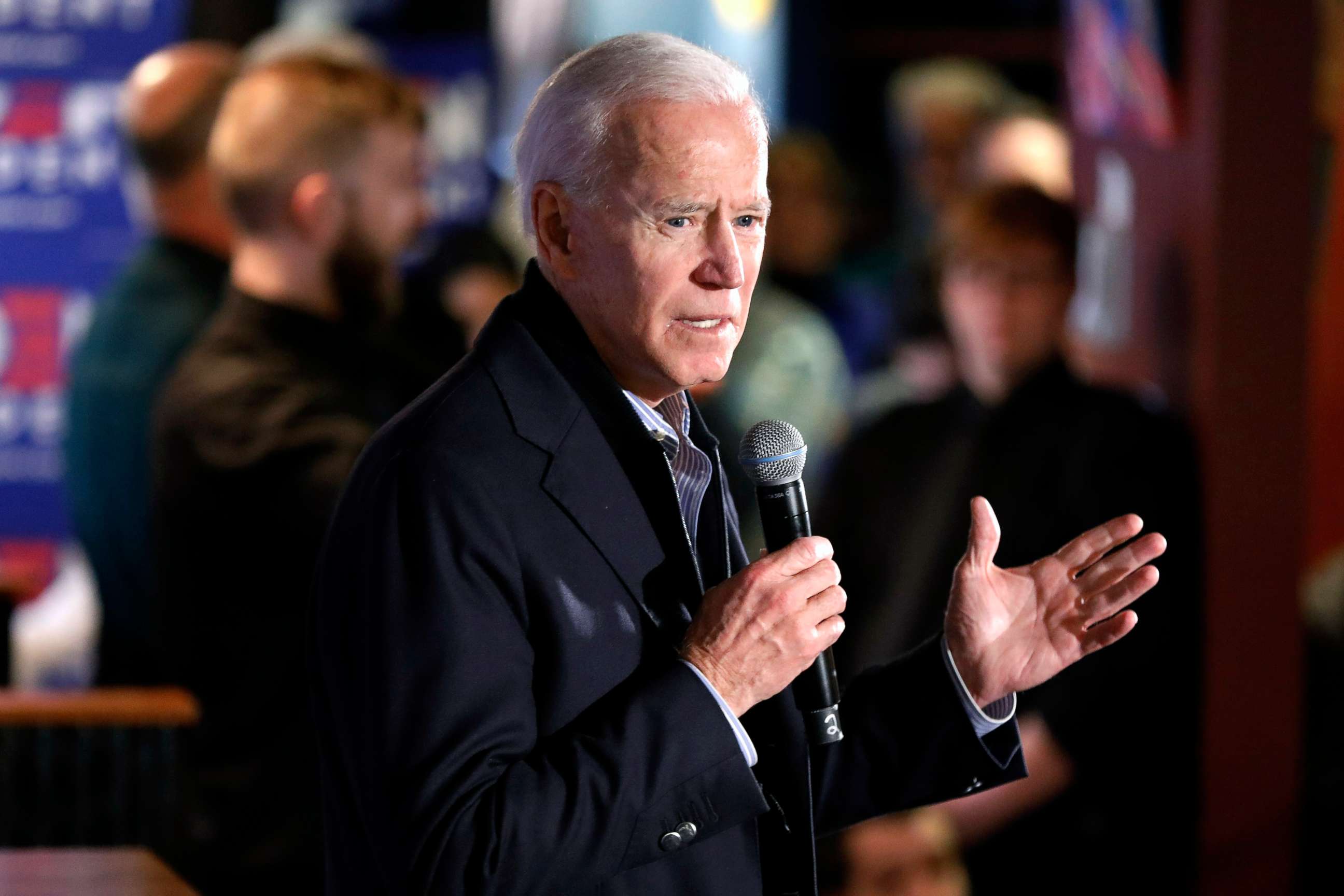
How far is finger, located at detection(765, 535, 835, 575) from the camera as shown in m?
1.56

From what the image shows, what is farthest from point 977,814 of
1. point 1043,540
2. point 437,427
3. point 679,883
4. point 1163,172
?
point 437,427

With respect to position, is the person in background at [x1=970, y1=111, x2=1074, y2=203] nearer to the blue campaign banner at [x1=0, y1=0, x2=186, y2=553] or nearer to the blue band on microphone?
the blue campaign banner at [x1=0, y1=0, x2=186, y2=553]

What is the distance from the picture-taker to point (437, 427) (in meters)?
1.57

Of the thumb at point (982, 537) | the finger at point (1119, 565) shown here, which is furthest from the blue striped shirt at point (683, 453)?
the finger at point (1119, 565)

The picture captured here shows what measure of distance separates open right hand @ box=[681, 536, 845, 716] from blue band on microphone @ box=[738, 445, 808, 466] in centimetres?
14

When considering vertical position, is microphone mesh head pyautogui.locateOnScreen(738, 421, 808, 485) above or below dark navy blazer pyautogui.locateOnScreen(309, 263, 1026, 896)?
above

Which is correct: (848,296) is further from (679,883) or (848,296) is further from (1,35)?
(679,883)

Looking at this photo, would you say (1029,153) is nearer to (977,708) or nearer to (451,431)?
(977,708)

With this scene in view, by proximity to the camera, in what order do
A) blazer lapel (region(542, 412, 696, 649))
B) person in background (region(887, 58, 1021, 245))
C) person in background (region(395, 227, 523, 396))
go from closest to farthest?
1. blazer lapel (region(542, 412, 696, 649))
2. person in background (region(395, 227, 523, 396))
3. person in background (region(887, 58, 1021, 245))

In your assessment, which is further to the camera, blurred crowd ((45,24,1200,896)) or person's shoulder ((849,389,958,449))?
person's shoulder ((849,389,958,449))

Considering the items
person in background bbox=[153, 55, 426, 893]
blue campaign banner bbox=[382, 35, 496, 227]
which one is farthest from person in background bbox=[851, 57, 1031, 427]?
person in background bbox=[153, 55, 426, 893]

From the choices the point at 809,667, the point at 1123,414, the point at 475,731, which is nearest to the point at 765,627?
the point at 809,667

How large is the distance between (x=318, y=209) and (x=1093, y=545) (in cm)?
162

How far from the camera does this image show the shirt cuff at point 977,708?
188 centimetres
